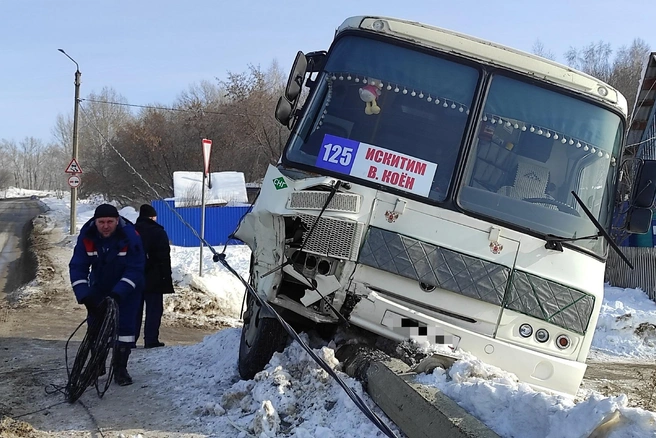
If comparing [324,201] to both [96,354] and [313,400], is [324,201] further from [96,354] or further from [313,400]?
[96,354]

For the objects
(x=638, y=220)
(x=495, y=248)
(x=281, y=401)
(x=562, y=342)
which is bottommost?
(x=281, y=401)

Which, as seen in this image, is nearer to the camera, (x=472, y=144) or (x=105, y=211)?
(x=472, y=144)

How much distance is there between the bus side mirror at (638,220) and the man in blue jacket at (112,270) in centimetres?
437

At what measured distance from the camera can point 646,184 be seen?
5.39 meters

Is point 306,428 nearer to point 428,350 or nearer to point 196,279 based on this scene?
point 428,350

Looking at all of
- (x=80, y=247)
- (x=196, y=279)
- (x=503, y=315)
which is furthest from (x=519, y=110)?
(x=196, y=279)

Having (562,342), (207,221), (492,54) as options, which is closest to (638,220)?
(562,342)

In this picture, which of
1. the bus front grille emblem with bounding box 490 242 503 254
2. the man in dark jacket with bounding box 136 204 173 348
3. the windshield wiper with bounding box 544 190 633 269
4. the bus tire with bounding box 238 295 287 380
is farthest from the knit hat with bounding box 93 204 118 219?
the windshield wiper with bounding box 544 190 633 269

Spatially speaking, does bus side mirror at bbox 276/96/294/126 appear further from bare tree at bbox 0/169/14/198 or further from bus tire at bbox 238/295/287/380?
bare tree at bbox 0/169/14/198

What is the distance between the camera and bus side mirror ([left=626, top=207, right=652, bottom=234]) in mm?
5508

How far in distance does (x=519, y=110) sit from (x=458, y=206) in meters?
0.96

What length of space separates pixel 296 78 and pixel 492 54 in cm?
171

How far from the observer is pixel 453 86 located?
529 centimetres

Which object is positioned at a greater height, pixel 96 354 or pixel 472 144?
pixel 472 144
